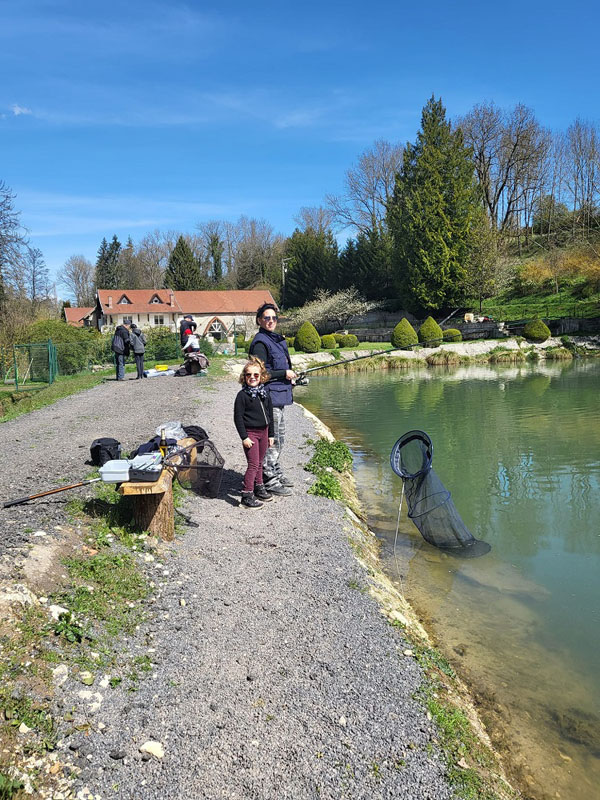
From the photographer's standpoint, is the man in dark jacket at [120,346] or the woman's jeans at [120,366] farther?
the woman's jeans at [120,366]

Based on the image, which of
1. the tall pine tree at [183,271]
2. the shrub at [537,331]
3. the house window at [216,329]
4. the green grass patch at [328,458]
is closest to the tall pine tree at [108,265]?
the tall pine tree at [183,271]

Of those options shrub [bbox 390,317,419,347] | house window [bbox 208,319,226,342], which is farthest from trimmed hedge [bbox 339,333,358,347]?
house window [bbox 208,319,226,342]

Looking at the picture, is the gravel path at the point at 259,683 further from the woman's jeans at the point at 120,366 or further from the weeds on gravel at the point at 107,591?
the woman's jeans at the point at 120,366

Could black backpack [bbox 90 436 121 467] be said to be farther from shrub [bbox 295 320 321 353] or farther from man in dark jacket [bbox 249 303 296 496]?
shrub [bbox 295 320 321 353]

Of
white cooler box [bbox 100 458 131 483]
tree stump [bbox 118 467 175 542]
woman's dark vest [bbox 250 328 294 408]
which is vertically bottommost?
tree stump [bbox 118 467 175 542]

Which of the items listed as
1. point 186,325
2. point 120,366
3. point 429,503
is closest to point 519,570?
point 429,503

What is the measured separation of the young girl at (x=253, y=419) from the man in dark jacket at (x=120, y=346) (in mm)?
12914

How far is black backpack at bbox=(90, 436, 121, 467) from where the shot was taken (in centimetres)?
719

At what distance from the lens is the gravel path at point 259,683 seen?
2.82 metres

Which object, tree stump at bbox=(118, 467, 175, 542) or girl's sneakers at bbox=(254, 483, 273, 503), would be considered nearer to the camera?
tree stump at bbox=(118, 467, 175, 542)

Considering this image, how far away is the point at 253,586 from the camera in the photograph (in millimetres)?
4809

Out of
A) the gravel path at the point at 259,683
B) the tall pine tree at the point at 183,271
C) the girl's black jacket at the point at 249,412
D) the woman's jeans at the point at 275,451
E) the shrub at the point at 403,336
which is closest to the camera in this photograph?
the gravel path at the point at 259,683

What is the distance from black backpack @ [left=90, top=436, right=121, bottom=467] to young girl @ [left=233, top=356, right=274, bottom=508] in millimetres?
1768

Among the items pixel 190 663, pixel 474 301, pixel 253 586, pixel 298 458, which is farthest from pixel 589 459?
pixel 474 301
